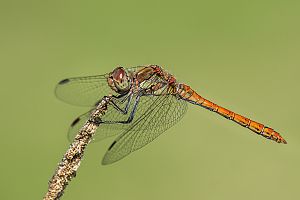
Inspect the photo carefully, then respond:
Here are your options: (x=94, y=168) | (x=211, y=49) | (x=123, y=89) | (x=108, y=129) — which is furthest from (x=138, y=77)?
(x=211, y=49)

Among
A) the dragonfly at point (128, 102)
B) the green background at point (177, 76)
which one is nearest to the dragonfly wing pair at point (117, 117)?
the dragonfly at point (128, 102)

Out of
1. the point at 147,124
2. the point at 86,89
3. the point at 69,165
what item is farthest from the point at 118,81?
the point at 69,165

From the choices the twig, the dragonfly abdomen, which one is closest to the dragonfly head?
the dragonfly abdomen

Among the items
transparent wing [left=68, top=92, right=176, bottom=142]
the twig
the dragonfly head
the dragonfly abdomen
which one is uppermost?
the dragonfly abdomen

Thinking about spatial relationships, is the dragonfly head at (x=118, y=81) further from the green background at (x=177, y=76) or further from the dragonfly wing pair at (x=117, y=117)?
the green background at (x=177, y=76)

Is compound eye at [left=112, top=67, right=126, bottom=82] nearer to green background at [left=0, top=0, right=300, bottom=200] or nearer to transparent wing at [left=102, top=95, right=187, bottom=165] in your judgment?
transparent wing at [left=102, top=95, right=187, bottom=165]

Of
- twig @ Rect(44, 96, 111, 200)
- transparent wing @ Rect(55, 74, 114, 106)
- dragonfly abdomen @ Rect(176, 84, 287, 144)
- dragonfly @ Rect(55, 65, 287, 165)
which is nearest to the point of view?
twig @ Rect(44, 96, 111, 200)

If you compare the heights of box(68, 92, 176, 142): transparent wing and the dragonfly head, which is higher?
the dragonfly head

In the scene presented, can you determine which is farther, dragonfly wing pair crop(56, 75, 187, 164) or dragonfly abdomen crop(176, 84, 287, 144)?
dragonfly abdomen crop(176, 84, 287, 144)
